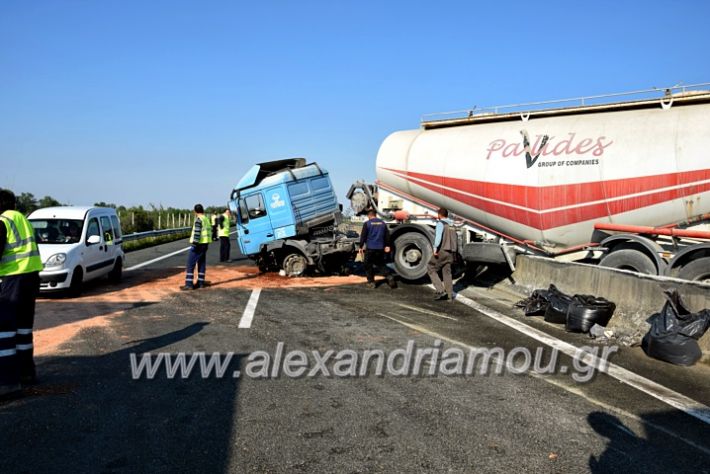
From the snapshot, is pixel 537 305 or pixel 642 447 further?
pixel 537 305

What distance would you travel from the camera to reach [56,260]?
30.3 feet

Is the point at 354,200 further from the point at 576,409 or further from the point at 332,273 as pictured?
the point at 576,409

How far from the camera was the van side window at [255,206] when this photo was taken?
1258 centimetres

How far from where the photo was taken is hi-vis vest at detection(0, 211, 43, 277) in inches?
183

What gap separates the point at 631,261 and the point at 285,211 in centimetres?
718

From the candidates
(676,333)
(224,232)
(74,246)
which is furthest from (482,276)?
(74,246)

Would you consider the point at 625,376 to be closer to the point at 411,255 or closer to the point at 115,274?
the point at 411,255

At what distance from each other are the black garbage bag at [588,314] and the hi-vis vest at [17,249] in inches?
247

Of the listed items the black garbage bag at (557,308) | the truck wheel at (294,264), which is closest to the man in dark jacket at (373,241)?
the truck wheel at (294,264)

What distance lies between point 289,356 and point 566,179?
6457mm

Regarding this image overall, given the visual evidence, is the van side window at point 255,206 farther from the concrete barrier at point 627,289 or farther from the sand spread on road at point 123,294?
the concrete barrier at point 627,289

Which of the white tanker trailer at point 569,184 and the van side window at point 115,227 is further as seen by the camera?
the van side window at point 115,227

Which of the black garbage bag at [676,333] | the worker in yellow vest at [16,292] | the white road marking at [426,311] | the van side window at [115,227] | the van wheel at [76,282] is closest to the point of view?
the worker in yellow vest at [16,292]

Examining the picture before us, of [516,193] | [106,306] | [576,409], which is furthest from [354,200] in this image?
[576,409]
